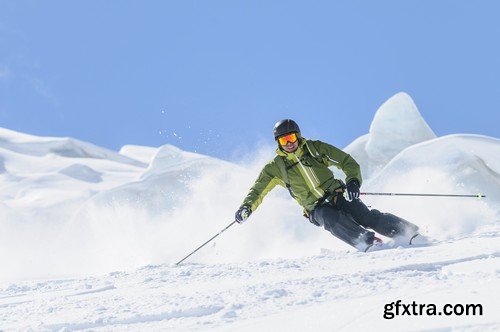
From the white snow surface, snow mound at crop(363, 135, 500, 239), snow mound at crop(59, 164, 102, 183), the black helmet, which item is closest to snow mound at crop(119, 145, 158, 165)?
snow mound at crop(59, 164, 102, 183)

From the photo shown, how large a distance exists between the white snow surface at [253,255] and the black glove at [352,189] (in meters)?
0.67

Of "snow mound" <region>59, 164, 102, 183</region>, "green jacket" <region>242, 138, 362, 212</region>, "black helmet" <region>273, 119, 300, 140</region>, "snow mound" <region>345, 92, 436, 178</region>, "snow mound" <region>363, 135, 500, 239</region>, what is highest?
"snow mound" <region>59, 164, 102, 183</region>

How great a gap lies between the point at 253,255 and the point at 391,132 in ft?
50.1

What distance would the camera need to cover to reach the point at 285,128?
687 cm

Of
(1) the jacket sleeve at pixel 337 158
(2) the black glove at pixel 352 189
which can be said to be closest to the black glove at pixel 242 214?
(1) the jacket sleeve at pixel 337 158

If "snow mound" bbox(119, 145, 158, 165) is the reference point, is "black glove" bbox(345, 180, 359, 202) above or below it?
below

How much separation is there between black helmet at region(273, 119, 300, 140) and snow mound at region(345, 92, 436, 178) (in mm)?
17341

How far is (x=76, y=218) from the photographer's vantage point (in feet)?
58.6

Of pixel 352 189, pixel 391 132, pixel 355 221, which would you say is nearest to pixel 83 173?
pixel 391 132

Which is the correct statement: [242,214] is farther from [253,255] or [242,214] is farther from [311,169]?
[253,255]

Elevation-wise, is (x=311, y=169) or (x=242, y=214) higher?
(x=311, y=169)

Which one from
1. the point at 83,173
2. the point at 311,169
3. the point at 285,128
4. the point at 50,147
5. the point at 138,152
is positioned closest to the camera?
the point at 285,128

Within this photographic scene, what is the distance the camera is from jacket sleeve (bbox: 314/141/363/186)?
6930 millimetres

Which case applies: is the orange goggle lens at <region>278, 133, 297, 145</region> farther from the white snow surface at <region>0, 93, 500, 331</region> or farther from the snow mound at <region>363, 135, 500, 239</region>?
the snow mound at <region>363, 135, 500, 239</region>
